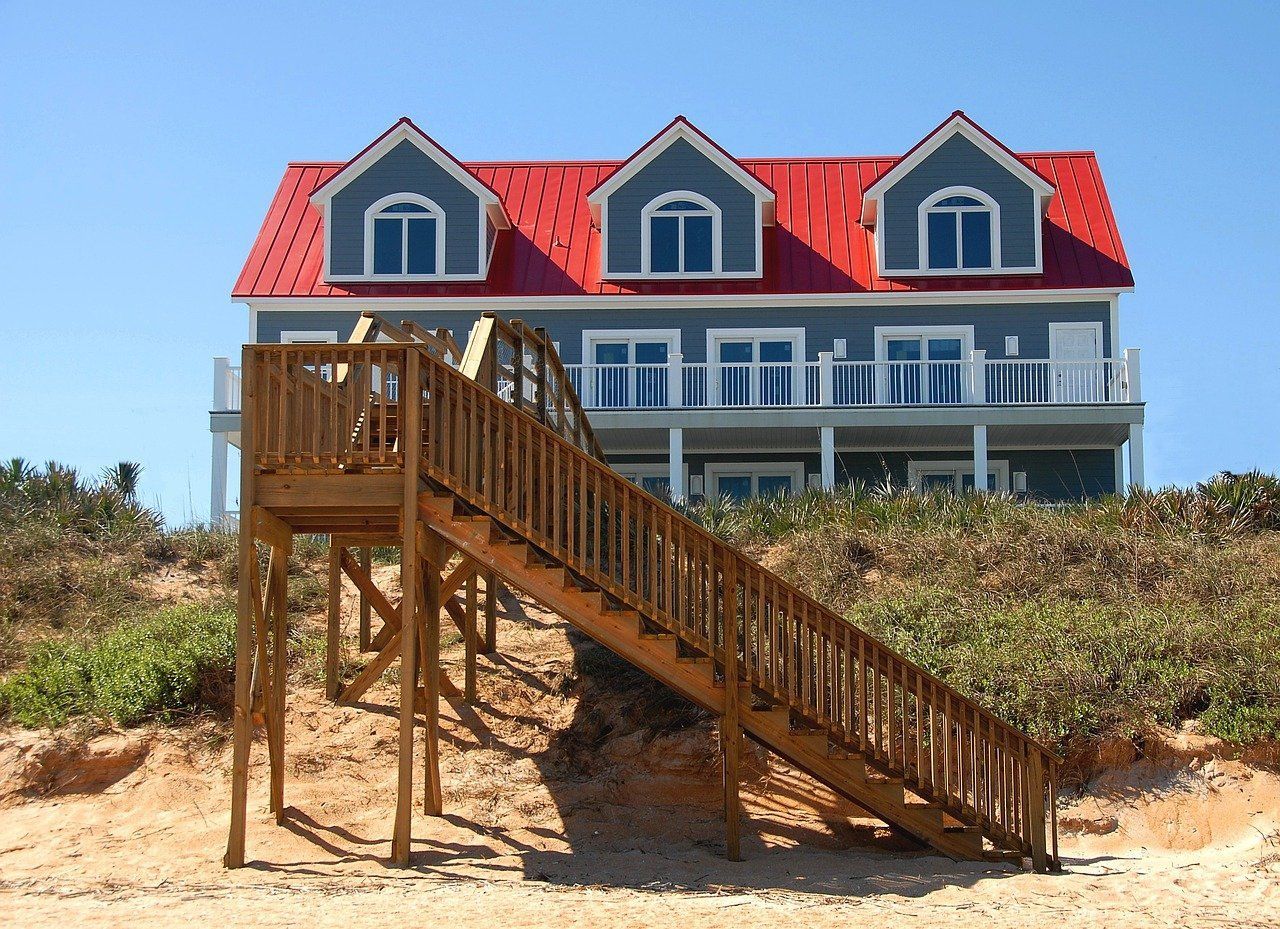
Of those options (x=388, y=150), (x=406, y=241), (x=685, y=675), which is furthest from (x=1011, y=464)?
(x=685, y=675)

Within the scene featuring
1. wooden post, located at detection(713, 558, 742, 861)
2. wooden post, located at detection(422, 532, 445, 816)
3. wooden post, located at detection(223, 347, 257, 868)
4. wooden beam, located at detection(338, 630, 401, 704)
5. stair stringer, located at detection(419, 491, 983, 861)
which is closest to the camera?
wooden post, located at detection(223, 347, 257, 868)

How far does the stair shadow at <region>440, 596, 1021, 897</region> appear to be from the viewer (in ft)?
39.9

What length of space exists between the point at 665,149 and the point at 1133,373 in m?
9.60

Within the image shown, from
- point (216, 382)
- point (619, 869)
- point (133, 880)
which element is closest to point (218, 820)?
point (133, 880)

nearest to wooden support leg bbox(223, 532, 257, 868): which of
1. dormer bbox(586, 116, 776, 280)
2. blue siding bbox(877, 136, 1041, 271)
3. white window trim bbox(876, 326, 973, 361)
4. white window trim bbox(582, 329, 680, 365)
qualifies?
white window trim bbox(582, 329, 680, 365)

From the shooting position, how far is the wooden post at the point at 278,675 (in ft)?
44.5

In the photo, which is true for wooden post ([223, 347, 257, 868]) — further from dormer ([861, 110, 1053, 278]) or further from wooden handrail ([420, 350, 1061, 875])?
dormer ([861, 110, 1053, 278])

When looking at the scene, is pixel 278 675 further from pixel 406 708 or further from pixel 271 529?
pixel 406 708

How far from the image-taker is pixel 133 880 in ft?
Answer: 40.3

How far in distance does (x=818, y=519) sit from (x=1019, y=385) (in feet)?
21.6

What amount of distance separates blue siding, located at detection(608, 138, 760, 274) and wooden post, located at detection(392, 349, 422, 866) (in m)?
16.8

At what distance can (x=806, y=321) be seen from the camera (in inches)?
1126

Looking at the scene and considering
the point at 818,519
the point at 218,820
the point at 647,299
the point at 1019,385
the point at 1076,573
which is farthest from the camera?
the point at 647,299

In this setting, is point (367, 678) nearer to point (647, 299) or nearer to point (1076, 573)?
point (1076, 573)
